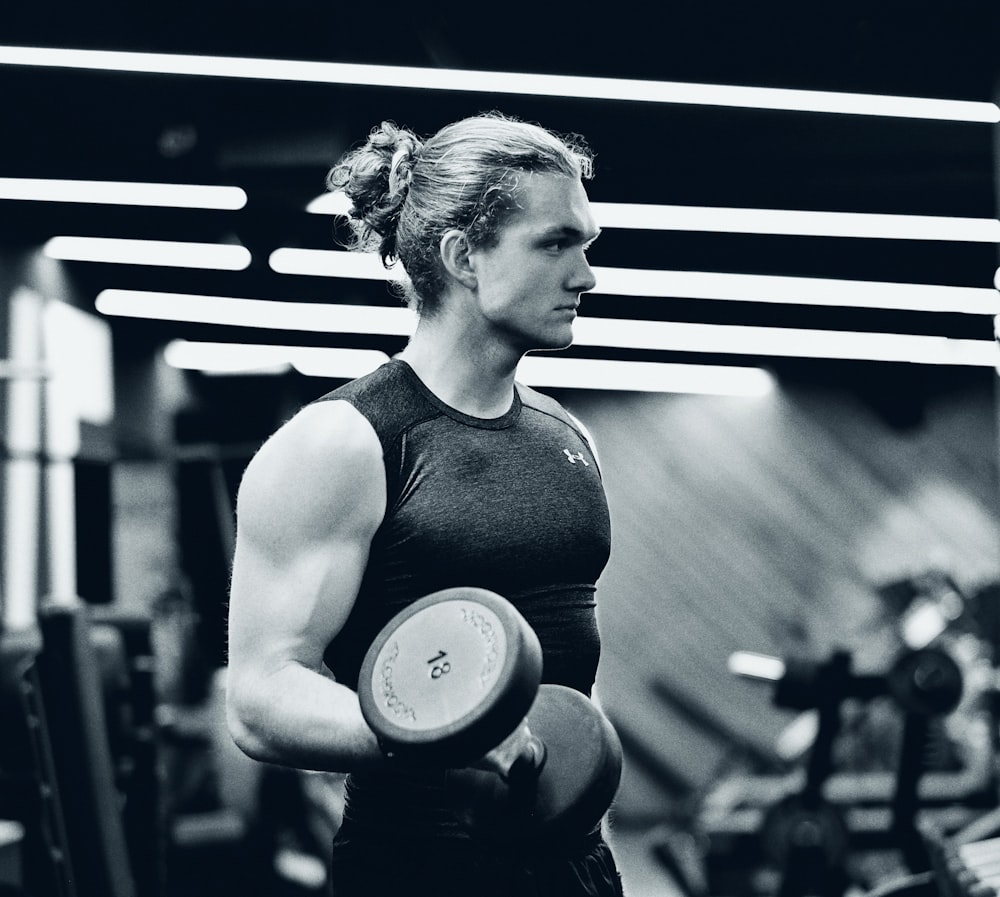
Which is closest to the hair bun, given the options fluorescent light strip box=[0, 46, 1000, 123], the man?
the man

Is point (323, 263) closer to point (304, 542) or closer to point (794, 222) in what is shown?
point (794, 222)

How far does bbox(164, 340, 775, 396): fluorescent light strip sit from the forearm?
20.4 feet

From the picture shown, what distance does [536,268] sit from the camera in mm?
1364

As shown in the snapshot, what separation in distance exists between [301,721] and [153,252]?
5147 mm

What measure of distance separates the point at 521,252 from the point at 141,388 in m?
7.41

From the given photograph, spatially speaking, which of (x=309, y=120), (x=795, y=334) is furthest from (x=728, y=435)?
(x=309, y=120)

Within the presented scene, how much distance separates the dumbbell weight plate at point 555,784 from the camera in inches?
44.4

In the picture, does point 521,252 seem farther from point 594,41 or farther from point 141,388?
point 141,388

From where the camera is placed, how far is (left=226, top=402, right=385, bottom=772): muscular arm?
123 cm

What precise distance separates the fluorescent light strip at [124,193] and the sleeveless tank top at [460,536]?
3851mm

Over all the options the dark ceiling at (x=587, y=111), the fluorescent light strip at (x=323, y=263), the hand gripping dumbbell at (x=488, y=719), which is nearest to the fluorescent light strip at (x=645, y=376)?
the fluorescent light strip at (x=323, y=263)

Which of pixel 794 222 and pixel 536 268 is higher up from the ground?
pixel 794 222

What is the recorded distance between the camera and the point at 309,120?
466 centimetres

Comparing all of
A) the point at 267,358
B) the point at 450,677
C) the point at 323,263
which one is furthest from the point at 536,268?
the point at 267,358
